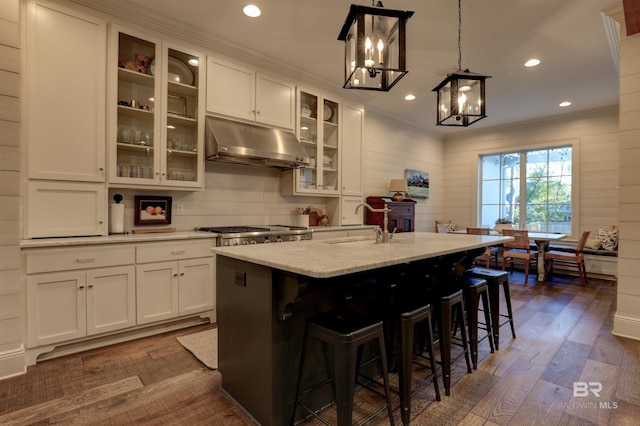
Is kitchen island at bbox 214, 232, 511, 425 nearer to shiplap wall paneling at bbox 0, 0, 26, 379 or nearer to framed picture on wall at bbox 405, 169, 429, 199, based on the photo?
shiplap wall paneling at bbox 0, 0, 26, 379

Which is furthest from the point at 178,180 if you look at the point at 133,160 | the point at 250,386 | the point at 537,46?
the point at 537,46

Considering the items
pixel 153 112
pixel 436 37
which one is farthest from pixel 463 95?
pixel 153 112

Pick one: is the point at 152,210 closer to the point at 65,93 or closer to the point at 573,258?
the point at 65,93

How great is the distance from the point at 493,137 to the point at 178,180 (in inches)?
246

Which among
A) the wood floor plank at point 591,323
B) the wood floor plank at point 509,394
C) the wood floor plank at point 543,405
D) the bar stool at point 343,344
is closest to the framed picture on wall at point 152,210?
the bar stool at point 343,344

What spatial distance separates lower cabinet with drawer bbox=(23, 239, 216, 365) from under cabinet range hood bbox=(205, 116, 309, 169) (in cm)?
93

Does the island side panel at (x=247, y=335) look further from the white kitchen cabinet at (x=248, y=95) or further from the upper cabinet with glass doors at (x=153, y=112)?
the white kitchen cabinet at (x=248, y=95)

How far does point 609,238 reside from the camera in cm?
518

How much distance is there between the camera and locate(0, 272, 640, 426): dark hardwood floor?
1.80m

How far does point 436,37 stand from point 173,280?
348 cm

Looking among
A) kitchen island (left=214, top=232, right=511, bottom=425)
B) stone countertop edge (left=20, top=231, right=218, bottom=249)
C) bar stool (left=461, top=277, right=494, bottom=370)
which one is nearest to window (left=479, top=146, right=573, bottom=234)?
bar stool (left=461, top=277, right=494, bottom=370)

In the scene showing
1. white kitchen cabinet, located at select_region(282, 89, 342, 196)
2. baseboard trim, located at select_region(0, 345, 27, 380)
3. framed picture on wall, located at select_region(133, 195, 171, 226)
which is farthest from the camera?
white kitchen cabinet, located at select_region(282, 89, 342, 196)

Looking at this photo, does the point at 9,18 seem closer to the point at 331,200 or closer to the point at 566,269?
the point at 331,200

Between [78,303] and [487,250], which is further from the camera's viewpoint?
[487,250]
